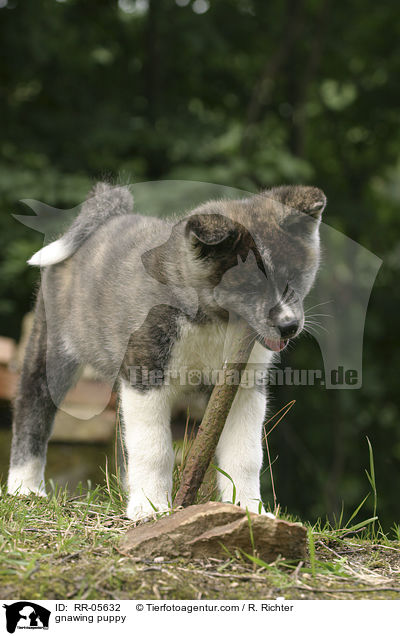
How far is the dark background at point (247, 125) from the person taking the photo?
8672mm

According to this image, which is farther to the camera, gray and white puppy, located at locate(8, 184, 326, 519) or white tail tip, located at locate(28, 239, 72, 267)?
white tail tip, located at locate(28, 239, 72, 267)

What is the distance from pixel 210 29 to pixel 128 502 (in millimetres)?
7705

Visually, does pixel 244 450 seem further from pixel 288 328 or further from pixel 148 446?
pixel 288 328

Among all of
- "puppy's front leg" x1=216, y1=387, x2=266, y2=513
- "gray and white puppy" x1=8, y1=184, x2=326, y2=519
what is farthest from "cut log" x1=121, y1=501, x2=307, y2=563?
"puppy's front leg" x1=216, y1=387, x2=266, y2=513

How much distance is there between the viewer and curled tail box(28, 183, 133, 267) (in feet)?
15.7

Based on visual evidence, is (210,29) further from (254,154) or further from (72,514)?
(72,514)

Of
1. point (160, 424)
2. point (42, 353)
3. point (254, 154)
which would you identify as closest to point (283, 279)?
point (160, 424)

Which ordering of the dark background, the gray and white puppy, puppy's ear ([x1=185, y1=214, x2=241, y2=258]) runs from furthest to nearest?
the dark background < the gray and white puppy < puppy's ear ([x1=185, y1=214, x2=241, y2=258])

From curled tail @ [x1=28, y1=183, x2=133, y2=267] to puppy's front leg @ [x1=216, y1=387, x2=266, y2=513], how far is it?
172cm

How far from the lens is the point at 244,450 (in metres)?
3.77

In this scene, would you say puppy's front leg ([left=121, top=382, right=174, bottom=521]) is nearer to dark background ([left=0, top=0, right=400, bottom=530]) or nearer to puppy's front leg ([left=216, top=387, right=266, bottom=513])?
puppy's front leg ([left=216, top=387, right=266, bottom=513])

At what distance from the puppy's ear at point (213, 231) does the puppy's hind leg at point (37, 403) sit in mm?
1756
